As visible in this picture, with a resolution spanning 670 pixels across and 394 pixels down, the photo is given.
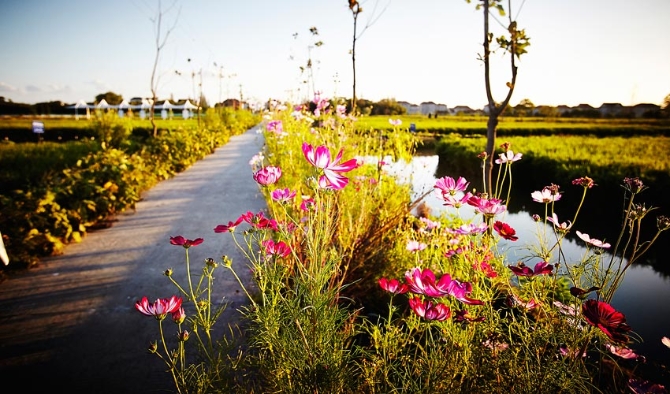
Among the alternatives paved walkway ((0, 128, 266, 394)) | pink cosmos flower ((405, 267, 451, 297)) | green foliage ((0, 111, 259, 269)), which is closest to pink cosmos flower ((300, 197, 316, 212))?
pink cosmos flower ((405, 267, 451, 297))

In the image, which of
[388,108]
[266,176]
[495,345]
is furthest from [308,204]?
[388,108]

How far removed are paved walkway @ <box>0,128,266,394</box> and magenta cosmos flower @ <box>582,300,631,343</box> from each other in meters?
1.66

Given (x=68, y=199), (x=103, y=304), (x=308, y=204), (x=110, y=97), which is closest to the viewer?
Answer: (x=308, y=204)

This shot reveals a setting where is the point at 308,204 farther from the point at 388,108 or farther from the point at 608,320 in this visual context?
the point at 388,108

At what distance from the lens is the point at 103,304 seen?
2350 mm

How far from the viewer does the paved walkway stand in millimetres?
1746

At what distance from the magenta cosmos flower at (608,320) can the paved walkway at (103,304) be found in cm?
166

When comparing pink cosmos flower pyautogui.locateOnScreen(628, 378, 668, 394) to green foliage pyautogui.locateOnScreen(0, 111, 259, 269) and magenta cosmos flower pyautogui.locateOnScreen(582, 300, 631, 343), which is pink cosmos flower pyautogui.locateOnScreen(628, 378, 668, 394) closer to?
magenta cosmos flower pyautogui.locateOnScreen(582, 300, 631, 343)

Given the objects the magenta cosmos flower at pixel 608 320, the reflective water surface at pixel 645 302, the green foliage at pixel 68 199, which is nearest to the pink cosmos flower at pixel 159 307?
the magenta cosmos flower at pixel 608 320

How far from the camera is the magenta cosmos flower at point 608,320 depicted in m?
0.78

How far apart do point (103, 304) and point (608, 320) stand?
2719mm

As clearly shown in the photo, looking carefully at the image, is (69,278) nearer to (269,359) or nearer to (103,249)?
(103,249)

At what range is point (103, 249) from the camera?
325 centimetres

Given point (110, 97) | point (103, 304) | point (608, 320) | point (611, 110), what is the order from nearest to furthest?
point (608, 320), point (103, 304), point (611, 110), point (110, 97)
